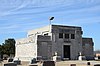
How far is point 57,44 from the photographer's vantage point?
60219 millimetres

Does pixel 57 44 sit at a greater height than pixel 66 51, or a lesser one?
greater

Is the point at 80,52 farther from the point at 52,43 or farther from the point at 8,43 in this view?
the point at 8,43

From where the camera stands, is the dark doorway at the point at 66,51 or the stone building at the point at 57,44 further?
the dark doorway at the point at 66,51

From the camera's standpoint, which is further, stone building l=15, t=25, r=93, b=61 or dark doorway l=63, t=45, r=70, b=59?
dark doorway l=63, t=45, r=70, b=59

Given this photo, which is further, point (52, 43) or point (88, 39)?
point (88, 39)

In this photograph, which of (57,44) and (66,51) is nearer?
(57,44)

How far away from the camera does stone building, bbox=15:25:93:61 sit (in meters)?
58.2

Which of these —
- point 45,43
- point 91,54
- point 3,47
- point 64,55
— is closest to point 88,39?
point 91,54

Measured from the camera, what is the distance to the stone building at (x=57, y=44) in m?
58.2

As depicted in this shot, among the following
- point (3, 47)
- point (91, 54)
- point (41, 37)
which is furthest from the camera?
point (3, 47)

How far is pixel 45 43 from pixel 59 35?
4362mm

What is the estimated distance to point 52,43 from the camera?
5972cm

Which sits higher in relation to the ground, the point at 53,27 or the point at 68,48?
the point at 53,27

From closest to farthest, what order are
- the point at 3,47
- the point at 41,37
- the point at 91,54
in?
1. the point at 41,37
2. the point at 91,54
3. the point at 3,47
